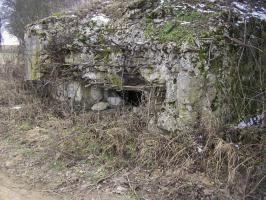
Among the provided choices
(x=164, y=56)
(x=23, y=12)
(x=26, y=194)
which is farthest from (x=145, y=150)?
(x=23, y=12)

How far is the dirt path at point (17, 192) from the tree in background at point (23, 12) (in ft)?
24.7

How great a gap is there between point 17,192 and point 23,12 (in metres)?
11.2

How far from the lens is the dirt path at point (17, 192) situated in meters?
4.48

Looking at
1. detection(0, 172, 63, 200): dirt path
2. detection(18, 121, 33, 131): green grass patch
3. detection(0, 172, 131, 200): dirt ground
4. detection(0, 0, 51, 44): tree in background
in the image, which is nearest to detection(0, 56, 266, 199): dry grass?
detection(18, 121, 33, 131): green grass patch

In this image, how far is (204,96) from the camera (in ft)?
16.4

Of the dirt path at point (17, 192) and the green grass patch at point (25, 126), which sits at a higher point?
the green grass patch at point (25, 126)

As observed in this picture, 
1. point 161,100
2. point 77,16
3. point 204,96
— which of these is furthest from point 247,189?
point 77,16

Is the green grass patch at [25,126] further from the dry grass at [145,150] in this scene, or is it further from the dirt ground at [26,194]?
the dirt ground at [26,194]

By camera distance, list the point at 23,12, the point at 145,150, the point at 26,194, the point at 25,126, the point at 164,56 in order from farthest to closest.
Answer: the point at 23,12 < the point at 25,126 < the point at 164,56 < the point at 145,150 < the point at 26,194

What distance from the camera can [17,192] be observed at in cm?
461

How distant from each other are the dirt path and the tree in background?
7541 millimetres

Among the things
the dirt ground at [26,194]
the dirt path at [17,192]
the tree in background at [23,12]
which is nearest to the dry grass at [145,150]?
the dirt ground at [26,194]

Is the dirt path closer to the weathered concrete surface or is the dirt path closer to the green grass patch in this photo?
the green grass patch

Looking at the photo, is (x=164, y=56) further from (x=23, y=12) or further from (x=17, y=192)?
(x=23, y=12)
